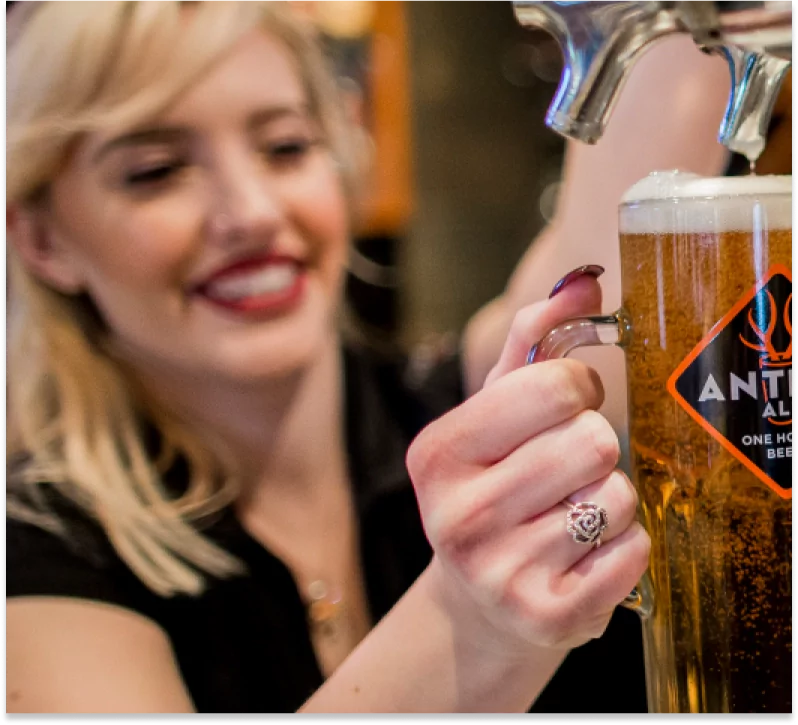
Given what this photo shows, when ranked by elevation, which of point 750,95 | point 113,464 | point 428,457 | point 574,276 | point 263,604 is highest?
point 750,95

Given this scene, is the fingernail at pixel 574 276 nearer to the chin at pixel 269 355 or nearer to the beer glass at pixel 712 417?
the beer glass at pixel 712 417

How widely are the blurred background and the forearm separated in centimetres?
142

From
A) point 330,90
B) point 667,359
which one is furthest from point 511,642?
point 330,90

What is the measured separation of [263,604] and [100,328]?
0.37 meters

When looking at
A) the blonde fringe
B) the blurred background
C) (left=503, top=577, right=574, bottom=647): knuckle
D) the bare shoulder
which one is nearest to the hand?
(left=503, top=577, right=574, bottom=647): knuckle

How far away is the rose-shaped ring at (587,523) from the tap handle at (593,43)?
0.22 m

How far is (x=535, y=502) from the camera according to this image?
0.48 metres

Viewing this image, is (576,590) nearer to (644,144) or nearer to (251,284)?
(644,144)

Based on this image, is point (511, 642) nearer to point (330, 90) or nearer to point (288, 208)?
point (288, 208)

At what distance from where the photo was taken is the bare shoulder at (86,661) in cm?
67

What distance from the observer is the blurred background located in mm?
1993

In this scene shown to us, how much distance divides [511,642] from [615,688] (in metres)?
0.17

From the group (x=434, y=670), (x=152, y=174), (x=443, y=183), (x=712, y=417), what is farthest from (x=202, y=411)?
(x=443, y=183)

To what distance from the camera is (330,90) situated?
1045 mm
